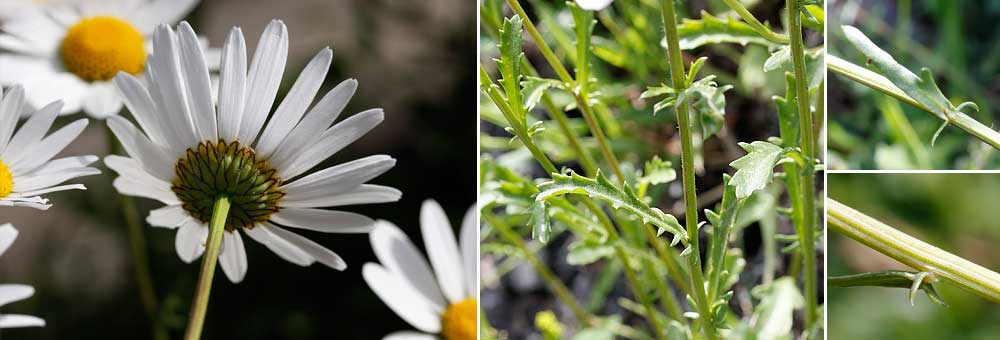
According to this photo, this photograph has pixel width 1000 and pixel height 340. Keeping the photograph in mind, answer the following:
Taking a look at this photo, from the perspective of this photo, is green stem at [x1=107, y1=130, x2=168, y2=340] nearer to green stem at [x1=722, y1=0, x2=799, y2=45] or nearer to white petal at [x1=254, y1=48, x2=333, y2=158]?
white petal at [x1=254, y1=48, x2=333, y2=158]

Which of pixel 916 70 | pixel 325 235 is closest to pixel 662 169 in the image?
pixel 325 235

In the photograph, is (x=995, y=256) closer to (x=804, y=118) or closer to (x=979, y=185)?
(x=979, y=185)

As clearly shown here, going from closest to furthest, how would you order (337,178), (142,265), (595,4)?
(595,4), (337,178), (142,265)

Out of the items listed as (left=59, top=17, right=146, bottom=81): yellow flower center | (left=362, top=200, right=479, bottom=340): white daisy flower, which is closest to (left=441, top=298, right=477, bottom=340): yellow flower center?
(left=362, top=200, right=479, bottom=340): white daisy flower

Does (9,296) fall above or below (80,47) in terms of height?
below

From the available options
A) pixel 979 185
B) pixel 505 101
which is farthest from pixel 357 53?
pixel 979 185

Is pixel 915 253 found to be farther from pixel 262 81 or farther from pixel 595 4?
pixel 262 81

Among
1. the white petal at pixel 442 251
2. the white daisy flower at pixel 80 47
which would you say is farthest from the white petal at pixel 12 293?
the white petal at pixel 442 251
